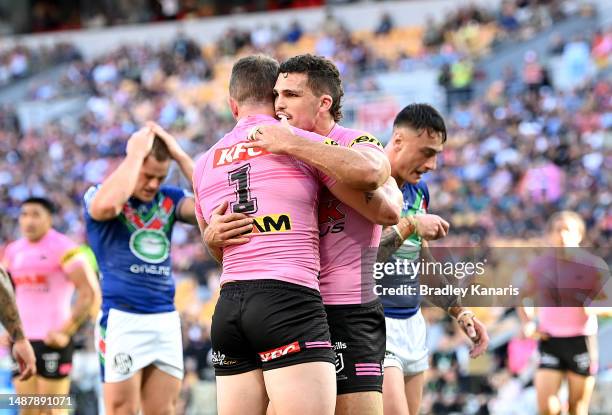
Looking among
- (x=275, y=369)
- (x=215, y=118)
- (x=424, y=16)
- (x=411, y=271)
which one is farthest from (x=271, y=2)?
(x=275, y=369)

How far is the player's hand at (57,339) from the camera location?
30.2ft

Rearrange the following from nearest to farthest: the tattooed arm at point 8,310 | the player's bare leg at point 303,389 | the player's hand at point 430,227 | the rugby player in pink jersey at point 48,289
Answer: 1. the player's bare leg at point 303,389
2. the player's hand at point 430,227
3. the tattooed arm at point 8,310
4. the rugby player in pink jersey at point 48,289

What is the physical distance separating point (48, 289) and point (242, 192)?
16.5ft

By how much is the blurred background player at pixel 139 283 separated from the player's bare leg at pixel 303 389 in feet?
10.2

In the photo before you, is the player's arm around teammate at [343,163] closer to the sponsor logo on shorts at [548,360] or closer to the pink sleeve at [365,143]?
the pink sleeve at [365,143]

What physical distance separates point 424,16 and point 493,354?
18060mm

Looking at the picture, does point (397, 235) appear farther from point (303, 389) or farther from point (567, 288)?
point (567, 288)

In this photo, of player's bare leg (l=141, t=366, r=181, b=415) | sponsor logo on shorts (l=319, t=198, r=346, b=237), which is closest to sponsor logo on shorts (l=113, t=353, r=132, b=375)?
player's bare leg (l=141, t=366, r=181, b=415)

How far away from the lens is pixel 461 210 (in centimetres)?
1945

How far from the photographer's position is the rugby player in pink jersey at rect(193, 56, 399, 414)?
16.2 ft

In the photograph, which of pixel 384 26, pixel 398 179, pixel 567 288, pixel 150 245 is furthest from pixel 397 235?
pixel 384 26

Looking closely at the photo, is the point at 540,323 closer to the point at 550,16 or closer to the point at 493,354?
the point at 493,354

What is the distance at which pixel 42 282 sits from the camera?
31.4ft

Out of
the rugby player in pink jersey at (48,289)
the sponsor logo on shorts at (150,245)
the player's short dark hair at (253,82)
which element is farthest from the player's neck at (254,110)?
the rugby player in pink jersey at (48,289)
